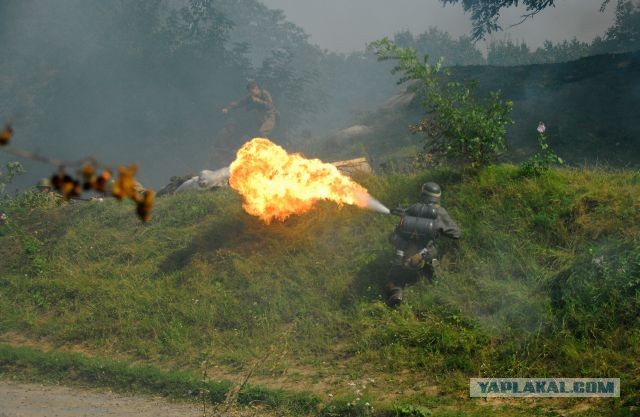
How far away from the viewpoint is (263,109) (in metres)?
30.2

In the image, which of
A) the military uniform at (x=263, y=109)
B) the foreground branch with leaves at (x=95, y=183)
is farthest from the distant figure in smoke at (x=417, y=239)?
the military uniform at (x=263, y=109)

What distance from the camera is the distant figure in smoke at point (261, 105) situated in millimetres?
29102

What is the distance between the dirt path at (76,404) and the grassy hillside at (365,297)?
1.01 meters

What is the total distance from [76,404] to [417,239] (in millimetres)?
5514

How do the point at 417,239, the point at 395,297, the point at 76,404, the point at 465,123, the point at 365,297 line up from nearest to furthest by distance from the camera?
the point at 76,404
the point at 395,297
the point at 417,239
the point at 365,297
the point at 465,123

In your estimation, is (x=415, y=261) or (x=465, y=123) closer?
(x=415, y=261)

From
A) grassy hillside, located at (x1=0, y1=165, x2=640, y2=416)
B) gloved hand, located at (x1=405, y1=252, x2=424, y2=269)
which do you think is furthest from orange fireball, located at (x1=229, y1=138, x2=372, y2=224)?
gloved hand, located at (x1=405, y1=252, x2=424, y2=269)

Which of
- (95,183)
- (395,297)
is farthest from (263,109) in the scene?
(95,183)

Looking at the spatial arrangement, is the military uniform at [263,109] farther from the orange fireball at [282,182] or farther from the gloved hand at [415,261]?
the gloved hand at [415,261]

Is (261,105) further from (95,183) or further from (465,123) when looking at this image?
(95,183)

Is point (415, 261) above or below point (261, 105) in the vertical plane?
below

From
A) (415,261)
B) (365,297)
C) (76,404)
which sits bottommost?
(76,404)

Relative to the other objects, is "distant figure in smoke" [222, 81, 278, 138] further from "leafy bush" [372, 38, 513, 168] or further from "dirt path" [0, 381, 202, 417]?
"dirt path" [0, 381, 202, 417]

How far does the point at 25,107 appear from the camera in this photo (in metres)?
35.6
